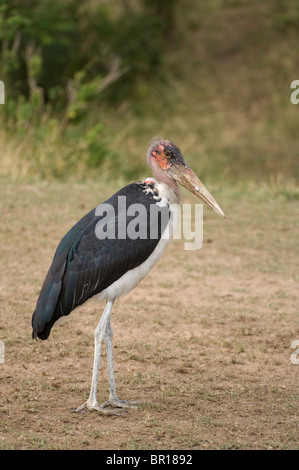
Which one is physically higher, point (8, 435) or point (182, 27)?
point (182, 27)

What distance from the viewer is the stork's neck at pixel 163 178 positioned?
4316mm

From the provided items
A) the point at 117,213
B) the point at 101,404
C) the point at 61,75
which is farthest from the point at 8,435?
the point at 61,75

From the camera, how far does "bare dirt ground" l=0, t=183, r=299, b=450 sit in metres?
3.81

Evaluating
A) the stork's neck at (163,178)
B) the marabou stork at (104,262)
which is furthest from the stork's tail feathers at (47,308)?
the stork's neck at (163,178)

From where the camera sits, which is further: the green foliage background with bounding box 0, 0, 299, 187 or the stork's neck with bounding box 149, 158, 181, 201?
the green foliage background with bounding box 0, 0, 299, 187

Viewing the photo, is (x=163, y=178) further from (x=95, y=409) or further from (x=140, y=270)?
(x=95, y=409)

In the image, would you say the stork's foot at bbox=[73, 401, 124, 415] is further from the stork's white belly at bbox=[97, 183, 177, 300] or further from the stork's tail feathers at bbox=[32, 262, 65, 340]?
the stork's white belly at bbox=[97, 183, 177, 300]

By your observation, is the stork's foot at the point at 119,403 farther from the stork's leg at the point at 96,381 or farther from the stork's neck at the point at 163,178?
the stork's neck at the point at 163,178

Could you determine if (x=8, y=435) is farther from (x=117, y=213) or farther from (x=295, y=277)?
(x=295, y=277)

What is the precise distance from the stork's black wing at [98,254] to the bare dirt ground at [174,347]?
0.53m

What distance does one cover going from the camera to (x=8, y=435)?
3.69m

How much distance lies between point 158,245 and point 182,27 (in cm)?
1734

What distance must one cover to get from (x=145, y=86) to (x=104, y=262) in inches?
528

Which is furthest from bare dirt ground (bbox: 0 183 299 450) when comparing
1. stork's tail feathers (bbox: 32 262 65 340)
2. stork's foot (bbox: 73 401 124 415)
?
stork's tail feathers (bbox: 32 262 65 340)
